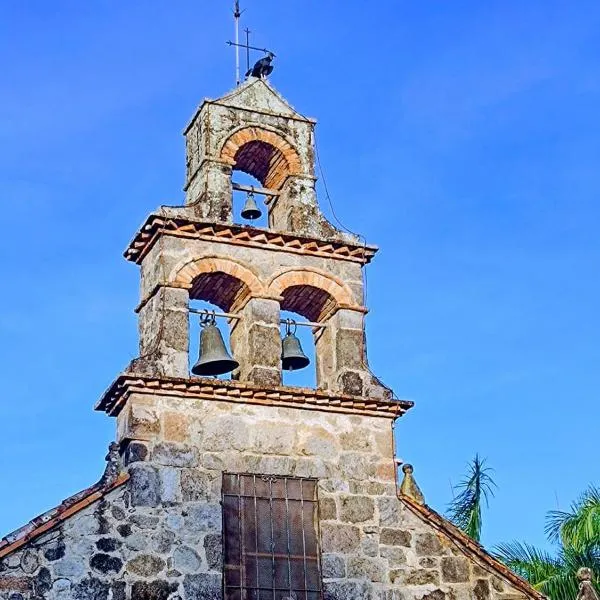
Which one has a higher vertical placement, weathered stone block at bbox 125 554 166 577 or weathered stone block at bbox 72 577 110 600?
weathered stone block at bbox 125 554 166 577

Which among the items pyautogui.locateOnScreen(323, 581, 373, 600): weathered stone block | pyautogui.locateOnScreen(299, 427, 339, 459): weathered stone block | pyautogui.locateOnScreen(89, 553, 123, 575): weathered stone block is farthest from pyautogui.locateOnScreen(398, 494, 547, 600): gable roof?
pyautogui.locateOnScreen(89, 553, 123, 575): weathered stone block

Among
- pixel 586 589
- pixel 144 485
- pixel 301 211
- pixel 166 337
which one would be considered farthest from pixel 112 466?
pixel 586 589

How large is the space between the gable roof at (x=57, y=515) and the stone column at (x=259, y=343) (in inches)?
76.7

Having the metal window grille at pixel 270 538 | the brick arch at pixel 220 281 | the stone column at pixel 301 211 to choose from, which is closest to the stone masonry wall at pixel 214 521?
the metal window grille at pixel 270 538

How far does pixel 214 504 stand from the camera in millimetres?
12539

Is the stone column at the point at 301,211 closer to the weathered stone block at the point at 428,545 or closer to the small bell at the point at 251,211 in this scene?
the small bell at the point at 251,211

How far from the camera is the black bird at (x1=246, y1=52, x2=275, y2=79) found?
15.5 metres

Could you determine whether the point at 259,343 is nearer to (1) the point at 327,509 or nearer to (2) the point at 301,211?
(2) the point at 301,211

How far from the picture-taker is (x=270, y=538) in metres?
12.7

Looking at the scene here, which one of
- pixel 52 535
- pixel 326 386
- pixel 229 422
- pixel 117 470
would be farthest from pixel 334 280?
pixel 52 535

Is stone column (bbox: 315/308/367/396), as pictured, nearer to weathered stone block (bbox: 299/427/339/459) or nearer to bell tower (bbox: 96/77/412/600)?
bell tower (bbox: 96/77/412/600)

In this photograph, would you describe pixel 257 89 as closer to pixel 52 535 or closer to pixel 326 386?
pixel 326 386

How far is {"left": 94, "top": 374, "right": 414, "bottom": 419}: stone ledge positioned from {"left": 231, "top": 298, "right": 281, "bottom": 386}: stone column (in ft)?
0.82

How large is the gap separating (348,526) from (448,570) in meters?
1.22
